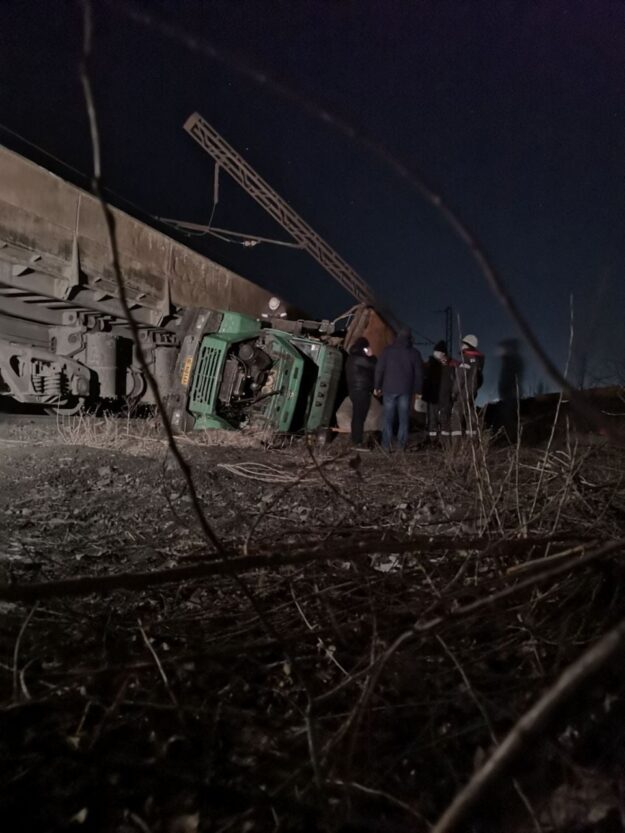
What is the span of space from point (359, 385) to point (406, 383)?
771mm

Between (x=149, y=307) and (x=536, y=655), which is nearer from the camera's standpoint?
(x=536, y=655)

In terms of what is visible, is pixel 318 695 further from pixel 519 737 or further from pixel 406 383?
pixel 406 383

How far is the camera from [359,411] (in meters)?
7.47

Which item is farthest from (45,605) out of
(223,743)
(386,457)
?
(386,457)

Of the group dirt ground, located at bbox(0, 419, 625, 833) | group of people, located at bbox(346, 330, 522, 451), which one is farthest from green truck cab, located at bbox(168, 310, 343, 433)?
dirt ground, located at bbox(0, 419, 625, 833)

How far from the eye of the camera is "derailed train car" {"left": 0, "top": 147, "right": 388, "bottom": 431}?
19.2 ft

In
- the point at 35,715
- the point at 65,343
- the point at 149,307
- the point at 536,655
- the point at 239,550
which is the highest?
the point at 149,307

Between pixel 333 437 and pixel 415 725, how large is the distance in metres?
6.95

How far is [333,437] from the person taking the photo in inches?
323

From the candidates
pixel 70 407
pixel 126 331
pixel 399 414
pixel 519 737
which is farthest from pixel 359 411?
pixel 519 737

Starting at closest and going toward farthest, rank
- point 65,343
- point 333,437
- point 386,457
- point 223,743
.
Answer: point 223,743, point 386,457, point 65,343, point 333,437

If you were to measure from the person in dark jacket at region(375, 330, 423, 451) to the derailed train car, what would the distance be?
44.0 inches

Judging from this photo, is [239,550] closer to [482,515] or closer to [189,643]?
[189,643]

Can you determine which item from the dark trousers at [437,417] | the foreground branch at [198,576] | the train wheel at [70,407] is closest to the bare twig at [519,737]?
the foreground branch at [198,576]
